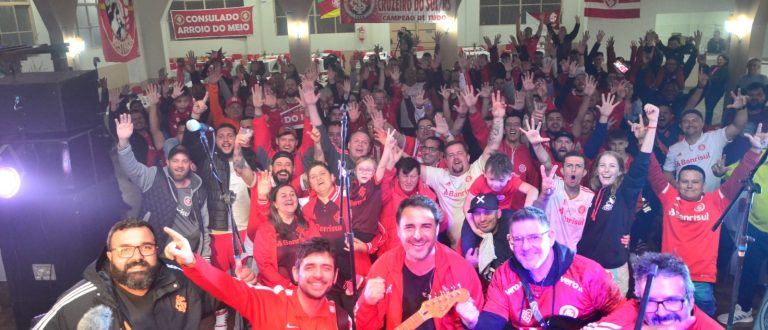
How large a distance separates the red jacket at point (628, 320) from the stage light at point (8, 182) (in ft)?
12.2

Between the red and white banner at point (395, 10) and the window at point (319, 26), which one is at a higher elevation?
the window at point (319, 26)

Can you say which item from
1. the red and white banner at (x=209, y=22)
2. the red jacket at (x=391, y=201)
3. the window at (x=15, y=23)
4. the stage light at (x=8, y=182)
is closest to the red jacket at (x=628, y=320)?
the red jacket at (x=391, y=201)

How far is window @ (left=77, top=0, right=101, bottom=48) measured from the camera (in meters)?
17.7

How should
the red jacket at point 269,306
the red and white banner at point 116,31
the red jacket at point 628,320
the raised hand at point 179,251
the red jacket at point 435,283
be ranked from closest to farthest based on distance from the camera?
the red jacket at point 628,320, the raised hand at point 179,251, the red jacket at point 269,306, the red jacket at point 435,283, the red and white banner at point 116,31

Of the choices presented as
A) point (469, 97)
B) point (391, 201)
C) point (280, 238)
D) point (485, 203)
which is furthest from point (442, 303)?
point (469, 97)

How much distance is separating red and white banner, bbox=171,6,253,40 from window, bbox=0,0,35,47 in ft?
13.2

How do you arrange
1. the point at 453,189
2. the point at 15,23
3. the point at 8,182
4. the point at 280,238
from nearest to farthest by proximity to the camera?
1. the point at 8,182
2. the point at 280,238
3. the point at 453,189
4. the point at 15,23

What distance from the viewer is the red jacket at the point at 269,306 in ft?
11.5

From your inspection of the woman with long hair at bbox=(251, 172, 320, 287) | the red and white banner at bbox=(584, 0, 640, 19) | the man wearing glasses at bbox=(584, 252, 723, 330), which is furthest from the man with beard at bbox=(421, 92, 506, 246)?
the red and white banner at bbox=(584, 0, 640, 19)

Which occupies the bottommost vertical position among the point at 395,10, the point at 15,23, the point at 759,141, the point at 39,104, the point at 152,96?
the point at 759,141

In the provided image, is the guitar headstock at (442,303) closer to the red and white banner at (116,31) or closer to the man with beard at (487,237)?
the man with beard at (487,237)

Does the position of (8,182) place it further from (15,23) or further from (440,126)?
(15,23)

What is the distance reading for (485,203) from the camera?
14.2ft

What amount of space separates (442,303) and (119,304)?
1803 millimetres
